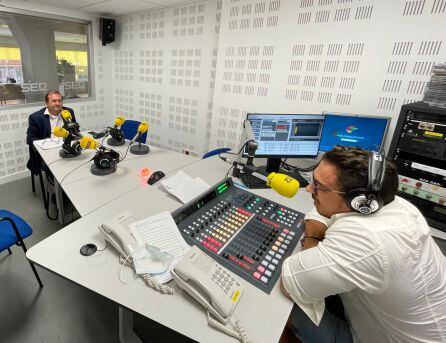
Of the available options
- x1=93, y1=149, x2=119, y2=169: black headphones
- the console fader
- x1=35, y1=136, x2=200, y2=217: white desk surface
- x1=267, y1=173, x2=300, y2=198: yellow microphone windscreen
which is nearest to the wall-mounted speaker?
x1=35, y1=136, x2=200, y2=217: white desk surface

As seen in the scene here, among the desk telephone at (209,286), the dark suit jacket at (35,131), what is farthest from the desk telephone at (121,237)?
the dark suit jacket at (35,131)

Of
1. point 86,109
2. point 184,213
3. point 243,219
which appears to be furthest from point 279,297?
point 86,109

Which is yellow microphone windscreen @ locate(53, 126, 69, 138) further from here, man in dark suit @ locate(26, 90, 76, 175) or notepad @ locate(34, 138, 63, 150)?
man in dark suit @ locate(26, 90, 76, 175)

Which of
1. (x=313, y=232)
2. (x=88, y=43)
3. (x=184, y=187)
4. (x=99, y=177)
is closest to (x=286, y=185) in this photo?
(x=313, y=232)

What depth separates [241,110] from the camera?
2645mm

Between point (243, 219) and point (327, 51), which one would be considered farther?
point (327, 51)

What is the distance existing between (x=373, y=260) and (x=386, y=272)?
54mm

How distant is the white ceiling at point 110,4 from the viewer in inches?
110

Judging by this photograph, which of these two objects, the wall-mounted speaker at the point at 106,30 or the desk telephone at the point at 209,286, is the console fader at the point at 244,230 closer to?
the desk telephone at the point at 209,286

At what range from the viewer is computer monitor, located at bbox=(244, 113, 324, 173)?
5.69ft

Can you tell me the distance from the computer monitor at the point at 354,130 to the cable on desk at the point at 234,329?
1.52 metres

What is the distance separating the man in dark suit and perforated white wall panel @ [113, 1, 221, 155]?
3.90 ft

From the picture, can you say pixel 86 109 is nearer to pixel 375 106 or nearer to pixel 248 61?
pixel 248 61

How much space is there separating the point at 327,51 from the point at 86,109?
349cm
